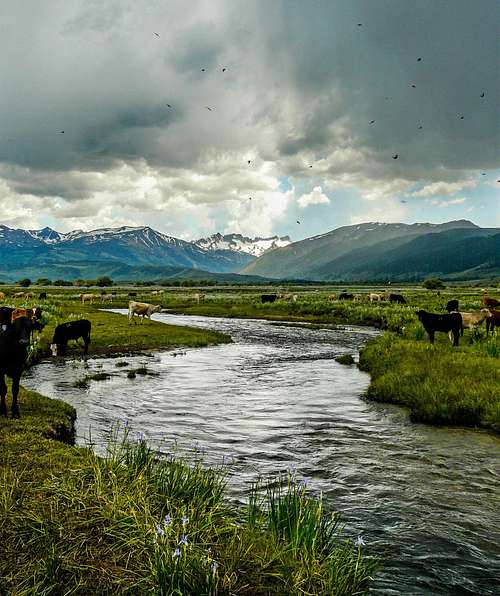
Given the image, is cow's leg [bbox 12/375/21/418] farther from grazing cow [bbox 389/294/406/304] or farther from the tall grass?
grazing cow [bbox 389/294/406/304]

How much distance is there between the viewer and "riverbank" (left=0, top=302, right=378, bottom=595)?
5.70 m

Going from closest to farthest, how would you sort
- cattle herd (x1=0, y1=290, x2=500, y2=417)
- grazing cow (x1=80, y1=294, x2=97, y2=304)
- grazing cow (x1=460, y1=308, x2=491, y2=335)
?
1. cattle herd (x1=0, y1=290, x2=500, y2=417)
2. grazing cow (x1=460, y1=308, x2=491, y2=335)
3. grazing cow (x1=80, y1=294, x2=97, y2=304)

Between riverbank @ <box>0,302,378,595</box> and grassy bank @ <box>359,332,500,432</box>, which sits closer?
riverbank @ <box>0,302,378,595</box>

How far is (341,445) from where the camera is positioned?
13367 millimetres

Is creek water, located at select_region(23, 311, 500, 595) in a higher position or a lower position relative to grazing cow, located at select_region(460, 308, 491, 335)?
lower

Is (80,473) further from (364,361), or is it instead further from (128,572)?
(364,361)

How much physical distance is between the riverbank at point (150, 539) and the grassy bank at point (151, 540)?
0.7 inches

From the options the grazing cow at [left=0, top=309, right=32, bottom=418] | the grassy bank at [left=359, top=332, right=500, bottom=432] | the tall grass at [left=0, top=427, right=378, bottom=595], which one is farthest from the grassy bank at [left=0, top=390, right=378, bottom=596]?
the grassy bank at [left=359, top=332, right=500, bottom=432]

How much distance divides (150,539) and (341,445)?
807 cm

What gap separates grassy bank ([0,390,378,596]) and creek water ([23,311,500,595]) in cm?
140

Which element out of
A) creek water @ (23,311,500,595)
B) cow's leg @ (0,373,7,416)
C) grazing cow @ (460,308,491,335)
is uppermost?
grazing cow @ (460,308,491,335)

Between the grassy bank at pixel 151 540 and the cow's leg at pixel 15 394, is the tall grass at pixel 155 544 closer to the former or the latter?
the grassy bank at pixel 151 540

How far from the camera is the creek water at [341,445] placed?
7.90 m

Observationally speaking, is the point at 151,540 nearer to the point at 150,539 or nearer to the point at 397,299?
the point at 150,539
